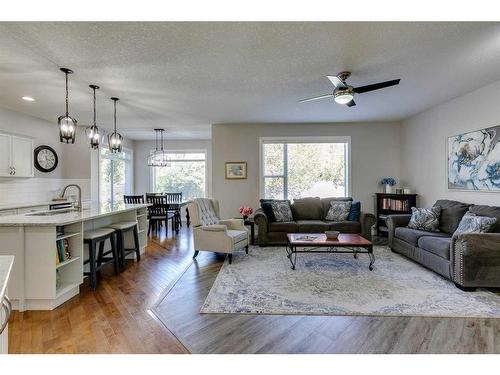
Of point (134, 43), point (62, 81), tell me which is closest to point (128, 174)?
point (62, 81)

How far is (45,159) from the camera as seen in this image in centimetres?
536

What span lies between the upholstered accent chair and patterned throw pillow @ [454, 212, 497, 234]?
9.85 ft

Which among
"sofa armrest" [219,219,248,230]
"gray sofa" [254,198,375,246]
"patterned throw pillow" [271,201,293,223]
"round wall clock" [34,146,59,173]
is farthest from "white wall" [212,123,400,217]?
"round wall clock" [34,146,59,173]

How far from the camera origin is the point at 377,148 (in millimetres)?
5773

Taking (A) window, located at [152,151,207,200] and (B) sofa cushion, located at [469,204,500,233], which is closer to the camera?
(B) sofa cushion, located at [469,204,500,233]

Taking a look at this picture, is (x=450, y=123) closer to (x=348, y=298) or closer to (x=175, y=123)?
(x=348, y=298)

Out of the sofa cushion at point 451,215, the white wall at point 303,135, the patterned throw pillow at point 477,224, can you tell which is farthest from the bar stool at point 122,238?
the sofa cushion at point 451,215

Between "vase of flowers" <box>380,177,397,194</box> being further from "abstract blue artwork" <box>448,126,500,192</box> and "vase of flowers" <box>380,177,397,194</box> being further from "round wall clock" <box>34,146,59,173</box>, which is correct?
"round wall clock" <box>34,146,59,173</box>

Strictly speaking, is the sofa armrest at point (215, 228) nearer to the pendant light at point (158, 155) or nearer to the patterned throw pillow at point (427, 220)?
the patterned throw pillow at point (427, 220)

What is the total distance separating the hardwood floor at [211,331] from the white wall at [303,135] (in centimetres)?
340

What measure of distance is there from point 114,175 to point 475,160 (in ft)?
26.5

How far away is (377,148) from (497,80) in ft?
8.10

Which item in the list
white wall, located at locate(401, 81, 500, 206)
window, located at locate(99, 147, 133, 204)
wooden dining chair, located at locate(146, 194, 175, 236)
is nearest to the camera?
white wall, located at locate(401, 81, 500, 206)

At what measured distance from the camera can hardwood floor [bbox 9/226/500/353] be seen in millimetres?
1888
